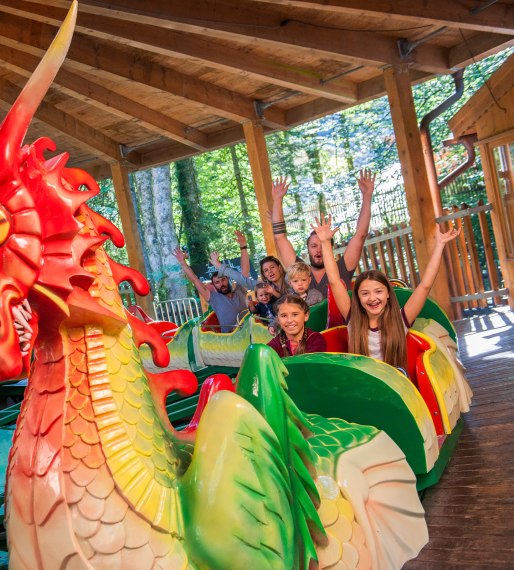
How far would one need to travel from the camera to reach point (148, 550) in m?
1.15

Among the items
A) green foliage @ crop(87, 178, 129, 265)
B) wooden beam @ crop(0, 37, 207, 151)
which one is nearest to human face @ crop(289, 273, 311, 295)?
wooden beam @ crop(0, 37, 207, 151)

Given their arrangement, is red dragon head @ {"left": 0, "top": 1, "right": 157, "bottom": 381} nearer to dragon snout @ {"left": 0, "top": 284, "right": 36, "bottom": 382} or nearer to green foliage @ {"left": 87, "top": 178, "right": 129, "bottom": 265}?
dragon snout @ {"left": 0, "top": 284, "right": 36, "bottom": 382}

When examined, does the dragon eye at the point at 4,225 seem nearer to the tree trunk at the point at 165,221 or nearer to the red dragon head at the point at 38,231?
the red dragon head at the point at 38,231

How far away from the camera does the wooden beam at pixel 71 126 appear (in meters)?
5.27

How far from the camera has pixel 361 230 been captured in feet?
12.3

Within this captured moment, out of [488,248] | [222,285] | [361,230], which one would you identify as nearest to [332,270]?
[361,230]

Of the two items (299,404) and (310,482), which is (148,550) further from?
(299,404)

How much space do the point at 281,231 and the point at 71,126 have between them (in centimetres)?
282

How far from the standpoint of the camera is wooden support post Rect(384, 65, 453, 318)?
5.53 m

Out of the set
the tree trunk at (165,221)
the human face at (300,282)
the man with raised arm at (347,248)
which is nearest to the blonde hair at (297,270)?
the human face at (300,282)

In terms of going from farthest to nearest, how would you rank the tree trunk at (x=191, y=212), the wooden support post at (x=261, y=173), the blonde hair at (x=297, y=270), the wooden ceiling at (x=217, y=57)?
the tree trunk at (x=191, y=212), the wooden support post at (x=261, y=173), the wooden ceiling at (x=217, y=57), the blonde hair at (x=297, y=270)

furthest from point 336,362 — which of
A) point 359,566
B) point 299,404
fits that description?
point 359,566

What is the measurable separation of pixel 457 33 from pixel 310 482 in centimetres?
491

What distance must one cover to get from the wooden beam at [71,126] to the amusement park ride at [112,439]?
14.4 ft
